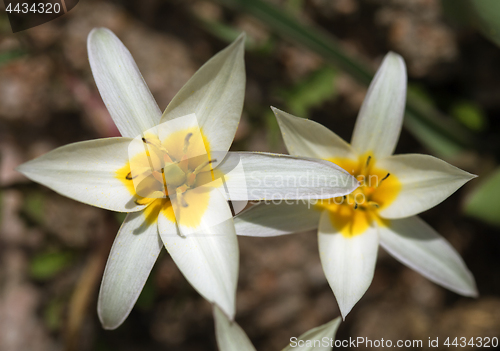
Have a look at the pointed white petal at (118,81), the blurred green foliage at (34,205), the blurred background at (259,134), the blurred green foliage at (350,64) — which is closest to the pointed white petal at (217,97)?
the pointed white petal at (118,81)

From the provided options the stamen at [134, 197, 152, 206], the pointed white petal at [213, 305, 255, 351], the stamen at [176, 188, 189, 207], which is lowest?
A: the pointed white petal at [213, 305, 255, 351]

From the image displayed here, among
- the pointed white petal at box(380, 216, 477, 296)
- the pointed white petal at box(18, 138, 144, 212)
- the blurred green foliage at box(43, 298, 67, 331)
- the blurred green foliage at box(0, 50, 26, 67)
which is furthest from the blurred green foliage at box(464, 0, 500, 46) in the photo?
the blurred green foliage at box(43, 298, 67, 331)

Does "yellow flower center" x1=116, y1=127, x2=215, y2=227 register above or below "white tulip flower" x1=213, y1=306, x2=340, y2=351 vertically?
above

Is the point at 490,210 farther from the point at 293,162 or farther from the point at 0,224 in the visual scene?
the point at 0,224

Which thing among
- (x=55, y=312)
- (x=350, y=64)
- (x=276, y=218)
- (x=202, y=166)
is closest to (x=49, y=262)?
(x=55, y=312)

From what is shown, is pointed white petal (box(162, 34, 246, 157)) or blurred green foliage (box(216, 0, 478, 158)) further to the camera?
blurred green foliage (box(216, 0, 478, 158))

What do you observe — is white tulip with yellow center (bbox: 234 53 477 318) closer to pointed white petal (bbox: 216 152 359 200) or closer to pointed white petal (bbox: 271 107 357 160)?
pointed white petal (bbox: 271 107 357 160)
